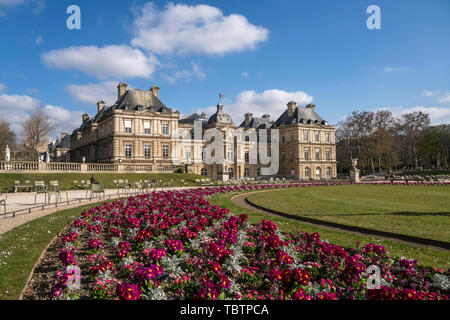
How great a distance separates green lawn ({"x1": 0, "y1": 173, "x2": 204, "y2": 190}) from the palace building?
17.1 ft

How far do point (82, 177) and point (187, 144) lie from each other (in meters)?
23.1

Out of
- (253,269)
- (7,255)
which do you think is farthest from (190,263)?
(7,255)

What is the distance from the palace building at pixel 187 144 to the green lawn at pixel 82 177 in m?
5.21

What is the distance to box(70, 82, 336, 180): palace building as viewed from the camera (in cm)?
4256

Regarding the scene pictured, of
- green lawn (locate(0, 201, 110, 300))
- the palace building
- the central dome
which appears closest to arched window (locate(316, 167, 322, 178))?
the palace building

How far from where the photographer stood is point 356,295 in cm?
377

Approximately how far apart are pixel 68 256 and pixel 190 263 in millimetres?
2033

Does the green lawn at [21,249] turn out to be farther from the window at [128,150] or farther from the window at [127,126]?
the window at [127,126]

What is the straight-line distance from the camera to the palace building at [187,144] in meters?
42.6

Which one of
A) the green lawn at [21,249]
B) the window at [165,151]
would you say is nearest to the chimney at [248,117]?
the window at [165,151]

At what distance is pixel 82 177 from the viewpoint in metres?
28.9

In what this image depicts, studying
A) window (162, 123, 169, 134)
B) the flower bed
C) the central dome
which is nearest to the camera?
the flower bed

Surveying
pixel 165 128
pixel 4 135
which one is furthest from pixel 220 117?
pixel 4 135
